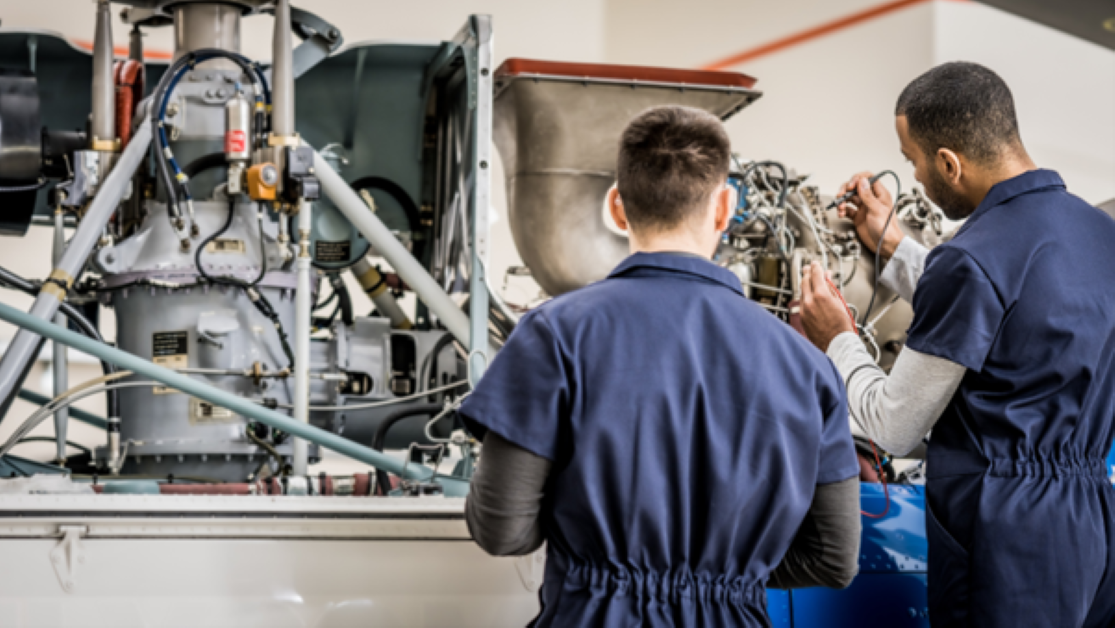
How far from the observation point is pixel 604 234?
112 inches

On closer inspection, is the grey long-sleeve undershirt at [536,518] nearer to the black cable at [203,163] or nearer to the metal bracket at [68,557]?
the metal bracket at [68,557]

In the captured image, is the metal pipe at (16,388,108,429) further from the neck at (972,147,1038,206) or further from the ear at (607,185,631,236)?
the neck at (972,147,1038,206)

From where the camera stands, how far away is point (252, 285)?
256 centimetres

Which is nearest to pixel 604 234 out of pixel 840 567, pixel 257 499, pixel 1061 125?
pixel 257 499

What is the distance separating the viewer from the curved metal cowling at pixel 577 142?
2760 mm

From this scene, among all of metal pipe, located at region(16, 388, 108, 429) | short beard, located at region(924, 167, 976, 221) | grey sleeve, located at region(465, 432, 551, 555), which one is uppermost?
short beard, located at region(924, 167, 976, 221)

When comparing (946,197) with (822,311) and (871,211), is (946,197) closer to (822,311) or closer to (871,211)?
(822,311)

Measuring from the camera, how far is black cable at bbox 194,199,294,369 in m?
2.51

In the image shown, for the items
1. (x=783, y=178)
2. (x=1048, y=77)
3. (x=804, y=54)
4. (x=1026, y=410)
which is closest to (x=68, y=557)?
(x=1026, y=410)

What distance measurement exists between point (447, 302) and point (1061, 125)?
469 cm

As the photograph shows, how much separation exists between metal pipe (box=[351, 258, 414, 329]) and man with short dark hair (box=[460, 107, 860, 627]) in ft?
6.80

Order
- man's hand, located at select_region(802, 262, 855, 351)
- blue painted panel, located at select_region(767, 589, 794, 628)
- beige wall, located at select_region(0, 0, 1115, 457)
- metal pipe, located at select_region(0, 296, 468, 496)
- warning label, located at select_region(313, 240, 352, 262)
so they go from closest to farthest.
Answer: man's hand, located at select_region(802, 262, 855, 351) < blue painted panel, located at select_region(767, 589, 794, 628) < metal pipe, located at select_region(0, 296, 468, 496) < warning label, located at select_region(313, 240, 352, 262) < beige wall, located at select_region(0, 0, 1115, 457)

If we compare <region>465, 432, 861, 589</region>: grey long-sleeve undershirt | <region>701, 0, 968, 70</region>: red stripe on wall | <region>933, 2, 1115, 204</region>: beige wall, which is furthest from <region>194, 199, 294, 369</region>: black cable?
<region>701, 0, 968, 70</region>: red stripe on wall

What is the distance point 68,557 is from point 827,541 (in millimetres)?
1442
